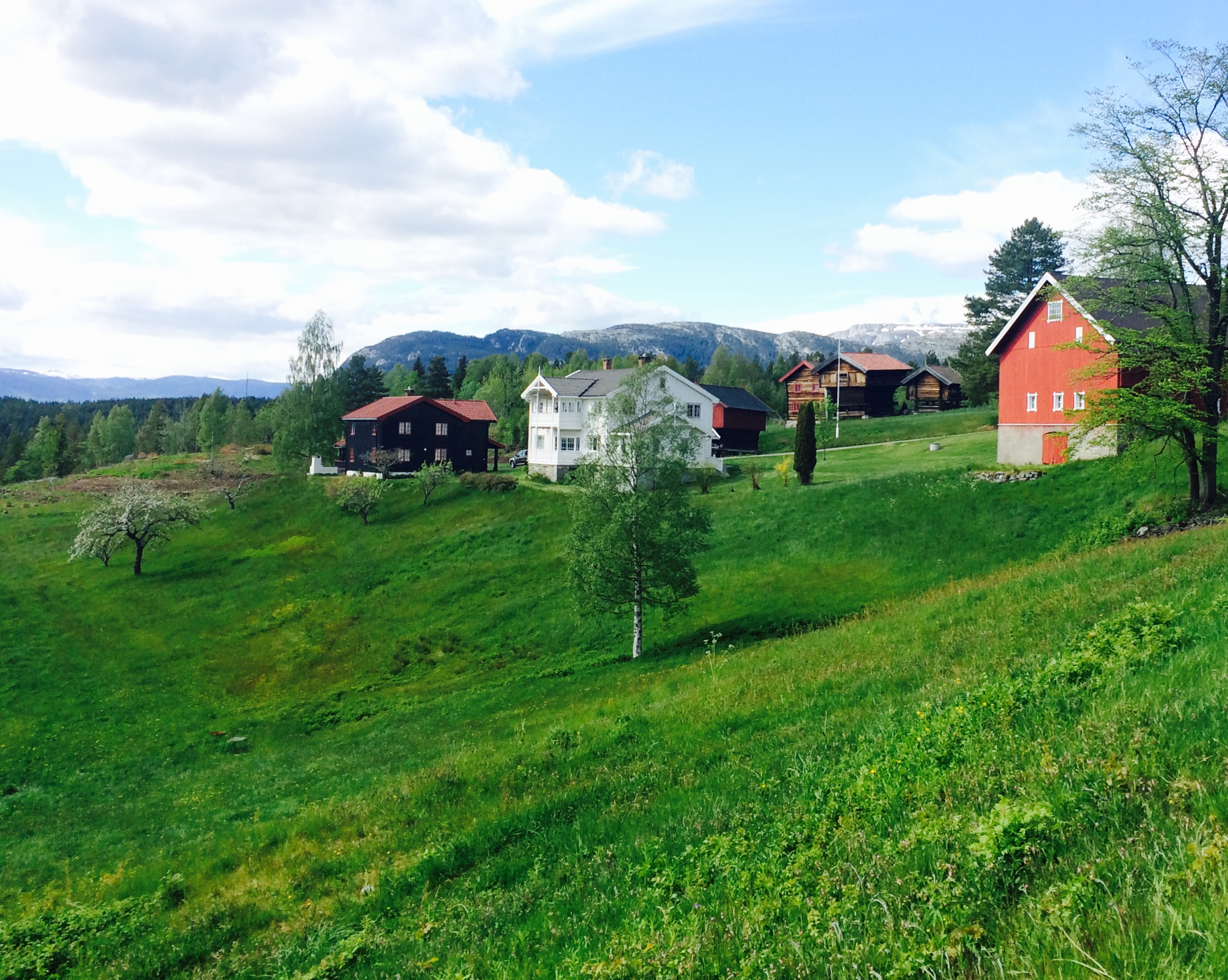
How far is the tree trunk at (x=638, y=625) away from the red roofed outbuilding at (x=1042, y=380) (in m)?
Answer: 27.8

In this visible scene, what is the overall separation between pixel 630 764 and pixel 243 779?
15417 millimetres

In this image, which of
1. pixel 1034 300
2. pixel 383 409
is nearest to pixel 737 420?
pixel 383 409

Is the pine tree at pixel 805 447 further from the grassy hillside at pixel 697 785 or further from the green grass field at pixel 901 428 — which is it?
the green grass field at pixel 901 428

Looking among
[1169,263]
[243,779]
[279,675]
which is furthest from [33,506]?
[1169,263]

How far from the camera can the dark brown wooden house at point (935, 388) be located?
98375 millimetres

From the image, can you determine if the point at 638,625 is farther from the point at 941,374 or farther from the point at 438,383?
the point at 438,383

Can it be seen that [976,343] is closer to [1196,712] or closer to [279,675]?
[279,675]

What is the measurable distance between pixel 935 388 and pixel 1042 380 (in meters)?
55.1

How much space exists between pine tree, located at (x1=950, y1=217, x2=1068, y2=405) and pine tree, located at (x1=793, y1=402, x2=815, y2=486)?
3733 centimetres

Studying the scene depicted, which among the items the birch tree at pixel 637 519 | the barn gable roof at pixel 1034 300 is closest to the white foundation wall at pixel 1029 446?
the barn gable roof at pixel 1034 300

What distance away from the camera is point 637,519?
3194 centimetres

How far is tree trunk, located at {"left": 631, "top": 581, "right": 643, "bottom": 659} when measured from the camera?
31.8 m

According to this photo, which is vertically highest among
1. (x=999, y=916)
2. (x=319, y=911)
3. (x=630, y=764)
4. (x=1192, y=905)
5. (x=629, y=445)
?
(x=629, y=445)

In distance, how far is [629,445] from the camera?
33406 millimetres
